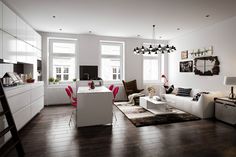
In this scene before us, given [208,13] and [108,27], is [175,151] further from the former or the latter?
[108,27]

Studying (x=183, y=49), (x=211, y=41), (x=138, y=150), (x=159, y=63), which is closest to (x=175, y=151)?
(x=138, y=150)

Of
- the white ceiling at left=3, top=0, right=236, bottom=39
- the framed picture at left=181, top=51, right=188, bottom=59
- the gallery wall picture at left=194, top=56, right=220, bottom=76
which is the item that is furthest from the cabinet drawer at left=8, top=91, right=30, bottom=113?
the framed picture at left=181, top=51, right=188, bottom=59

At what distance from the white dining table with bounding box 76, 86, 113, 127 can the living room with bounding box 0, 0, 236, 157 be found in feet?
0.08

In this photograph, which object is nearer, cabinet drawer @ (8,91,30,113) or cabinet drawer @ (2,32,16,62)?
cabinet drawer @ (8,91,30,113)

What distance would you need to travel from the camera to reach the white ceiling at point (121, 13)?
330cm

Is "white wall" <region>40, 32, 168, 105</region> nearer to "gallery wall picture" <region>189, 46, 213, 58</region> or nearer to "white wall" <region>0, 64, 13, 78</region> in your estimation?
"gallery wall picture" <region>189, 46, 213, 58</region>

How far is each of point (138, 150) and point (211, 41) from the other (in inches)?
177

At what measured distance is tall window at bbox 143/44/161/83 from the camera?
23.7 ft

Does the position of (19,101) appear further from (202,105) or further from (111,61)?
(202,105)

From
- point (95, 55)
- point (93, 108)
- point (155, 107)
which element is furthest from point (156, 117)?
point (95, 55)

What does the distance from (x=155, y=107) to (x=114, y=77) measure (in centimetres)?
268

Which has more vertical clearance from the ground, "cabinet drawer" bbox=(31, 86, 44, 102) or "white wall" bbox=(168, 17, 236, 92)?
"white wall" bbox=(168, 17, 236, 92)

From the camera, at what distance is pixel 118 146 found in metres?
2.53

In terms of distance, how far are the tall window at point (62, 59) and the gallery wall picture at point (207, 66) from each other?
5.06 meters
